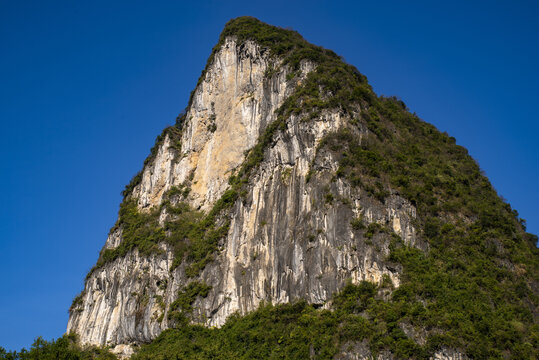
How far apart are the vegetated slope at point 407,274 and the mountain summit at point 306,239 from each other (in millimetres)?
128

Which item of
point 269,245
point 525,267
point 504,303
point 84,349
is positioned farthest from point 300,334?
point 84,349

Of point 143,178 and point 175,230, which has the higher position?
point 143,178

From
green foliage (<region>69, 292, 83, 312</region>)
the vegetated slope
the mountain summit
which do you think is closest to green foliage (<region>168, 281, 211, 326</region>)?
the mountain summit

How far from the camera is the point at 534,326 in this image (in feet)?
131

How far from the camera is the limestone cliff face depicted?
1740 inches

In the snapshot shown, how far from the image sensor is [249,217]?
5044 cm

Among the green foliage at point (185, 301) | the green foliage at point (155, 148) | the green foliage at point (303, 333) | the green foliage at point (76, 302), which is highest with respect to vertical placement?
the green foliage at point (155, 148)

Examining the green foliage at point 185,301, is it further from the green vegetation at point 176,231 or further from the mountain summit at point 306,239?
the green vegetation at point 176,231

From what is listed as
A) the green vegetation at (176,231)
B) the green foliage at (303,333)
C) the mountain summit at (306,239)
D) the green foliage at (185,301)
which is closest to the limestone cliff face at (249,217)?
the mountain summit at (306,239)

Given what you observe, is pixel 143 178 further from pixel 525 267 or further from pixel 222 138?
pixel 525 267

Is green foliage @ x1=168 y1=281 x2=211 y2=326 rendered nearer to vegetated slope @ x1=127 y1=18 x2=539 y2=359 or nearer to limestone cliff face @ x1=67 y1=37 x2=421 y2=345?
limestone cliff face @ x1=67 y1=37 x2=421 y2=345

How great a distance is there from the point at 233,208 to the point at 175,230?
7.38 m

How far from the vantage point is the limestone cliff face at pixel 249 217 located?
44188mm

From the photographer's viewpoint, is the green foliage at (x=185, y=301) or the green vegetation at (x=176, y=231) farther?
the green vegetation at (x=176, y=231)
